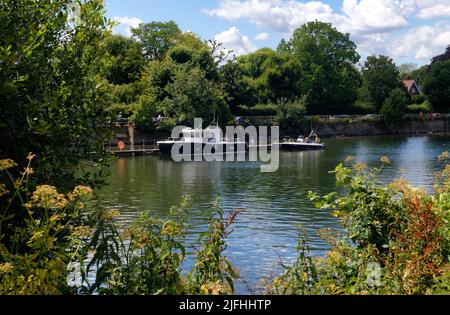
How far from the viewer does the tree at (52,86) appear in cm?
676

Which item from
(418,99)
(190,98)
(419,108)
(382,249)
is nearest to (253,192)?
(382,249)

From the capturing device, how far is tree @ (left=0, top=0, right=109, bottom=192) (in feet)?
A: 22.2

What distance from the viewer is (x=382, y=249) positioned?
7375mm

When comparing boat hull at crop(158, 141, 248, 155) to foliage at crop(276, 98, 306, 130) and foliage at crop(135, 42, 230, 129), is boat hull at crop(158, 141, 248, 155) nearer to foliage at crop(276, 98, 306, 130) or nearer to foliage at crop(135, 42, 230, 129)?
foliage at crop(135, 42, 230, 129)

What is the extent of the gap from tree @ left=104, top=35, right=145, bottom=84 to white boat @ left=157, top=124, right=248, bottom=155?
1807cm

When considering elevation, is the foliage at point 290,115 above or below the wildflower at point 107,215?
above

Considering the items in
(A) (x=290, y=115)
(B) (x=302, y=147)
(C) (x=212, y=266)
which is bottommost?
(B) (x=302, y=147)

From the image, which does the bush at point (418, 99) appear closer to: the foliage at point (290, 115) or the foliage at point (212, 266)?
the foliage at point (290, 115)

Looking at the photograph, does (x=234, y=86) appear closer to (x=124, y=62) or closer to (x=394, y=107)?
(x=124, y=62)

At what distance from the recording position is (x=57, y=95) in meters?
7.03

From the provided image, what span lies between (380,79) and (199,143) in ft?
154

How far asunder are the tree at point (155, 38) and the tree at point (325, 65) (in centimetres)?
1951

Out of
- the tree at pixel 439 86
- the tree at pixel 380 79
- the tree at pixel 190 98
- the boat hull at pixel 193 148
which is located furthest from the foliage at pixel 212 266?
the tree at pixel 439 86

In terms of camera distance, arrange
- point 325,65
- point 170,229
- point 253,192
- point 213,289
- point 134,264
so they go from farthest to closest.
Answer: point 325,65 < point 253,192 < point 170,229 < point 134,264 < point 213,289
